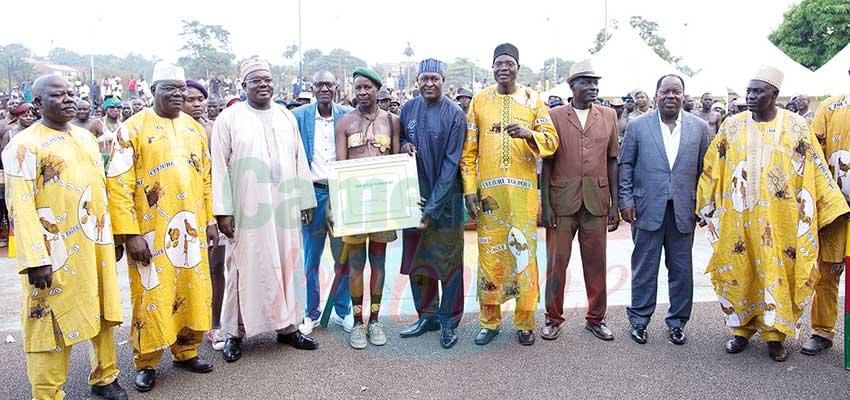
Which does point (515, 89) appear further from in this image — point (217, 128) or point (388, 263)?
point (388, 263)

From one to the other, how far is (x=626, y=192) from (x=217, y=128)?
9.75 ft

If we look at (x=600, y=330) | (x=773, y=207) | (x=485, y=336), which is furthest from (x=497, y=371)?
(x=773, y=207)

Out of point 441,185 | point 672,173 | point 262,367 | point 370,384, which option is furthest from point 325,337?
point 672,173

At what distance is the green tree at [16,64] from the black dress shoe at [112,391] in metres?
24.8

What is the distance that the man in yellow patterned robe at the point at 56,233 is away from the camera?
3.35 metres

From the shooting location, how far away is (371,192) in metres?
4.54

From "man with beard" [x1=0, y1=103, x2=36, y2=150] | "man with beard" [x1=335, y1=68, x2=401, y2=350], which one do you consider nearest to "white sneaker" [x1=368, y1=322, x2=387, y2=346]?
"man with beard" [x1=335, y1=68, x2=401, y2=350]

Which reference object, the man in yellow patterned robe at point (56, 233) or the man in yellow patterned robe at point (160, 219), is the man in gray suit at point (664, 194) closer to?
the man in yellow patterned robe at point (160, 219)

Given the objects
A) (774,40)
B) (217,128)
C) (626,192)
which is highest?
(774,40)

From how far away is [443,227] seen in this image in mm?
4793

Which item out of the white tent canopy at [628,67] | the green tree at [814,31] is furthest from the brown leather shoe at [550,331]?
the green tree at [814,31]

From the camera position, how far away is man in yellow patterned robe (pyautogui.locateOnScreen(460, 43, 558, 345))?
4613 millimetres

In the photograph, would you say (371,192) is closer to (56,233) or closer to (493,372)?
(493,372)

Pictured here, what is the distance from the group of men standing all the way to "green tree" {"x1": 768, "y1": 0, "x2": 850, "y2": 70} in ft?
104
